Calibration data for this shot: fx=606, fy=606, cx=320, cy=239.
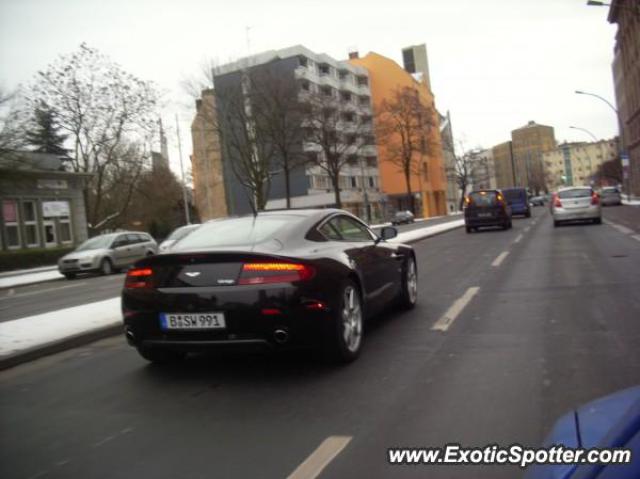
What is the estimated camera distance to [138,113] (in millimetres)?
37719

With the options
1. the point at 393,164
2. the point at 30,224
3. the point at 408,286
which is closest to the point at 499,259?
the point at 408,286

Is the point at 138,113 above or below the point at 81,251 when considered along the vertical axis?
above

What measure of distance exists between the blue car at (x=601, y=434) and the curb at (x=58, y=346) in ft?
18.1

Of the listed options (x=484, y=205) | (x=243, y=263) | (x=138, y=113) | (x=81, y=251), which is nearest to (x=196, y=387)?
(x=243, y=263)

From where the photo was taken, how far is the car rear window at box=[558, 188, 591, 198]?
22.8 metres

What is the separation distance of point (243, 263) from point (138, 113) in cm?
3566

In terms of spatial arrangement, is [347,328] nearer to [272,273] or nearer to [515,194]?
[272,273]

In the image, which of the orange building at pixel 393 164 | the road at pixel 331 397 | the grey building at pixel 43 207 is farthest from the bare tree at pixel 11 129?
the orange building at pixel 393 164

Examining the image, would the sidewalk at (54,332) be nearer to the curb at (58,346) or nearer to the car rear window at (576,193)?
the curb at (58,346)

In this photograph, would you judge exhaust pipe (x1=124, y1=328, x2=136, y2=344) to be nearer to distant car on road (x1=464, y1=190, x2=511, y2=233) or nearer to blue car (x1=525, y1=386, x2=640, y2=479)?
blue car (x1=525, y1=386, x2=640, y2=479)

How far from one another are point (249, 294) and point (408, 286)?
3.38 m

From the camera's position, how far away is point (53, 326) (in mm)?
7641

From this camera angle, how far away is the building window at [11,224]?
111 feet

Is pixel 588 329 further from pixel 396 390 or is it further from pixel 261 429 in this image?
pixel 261 429
